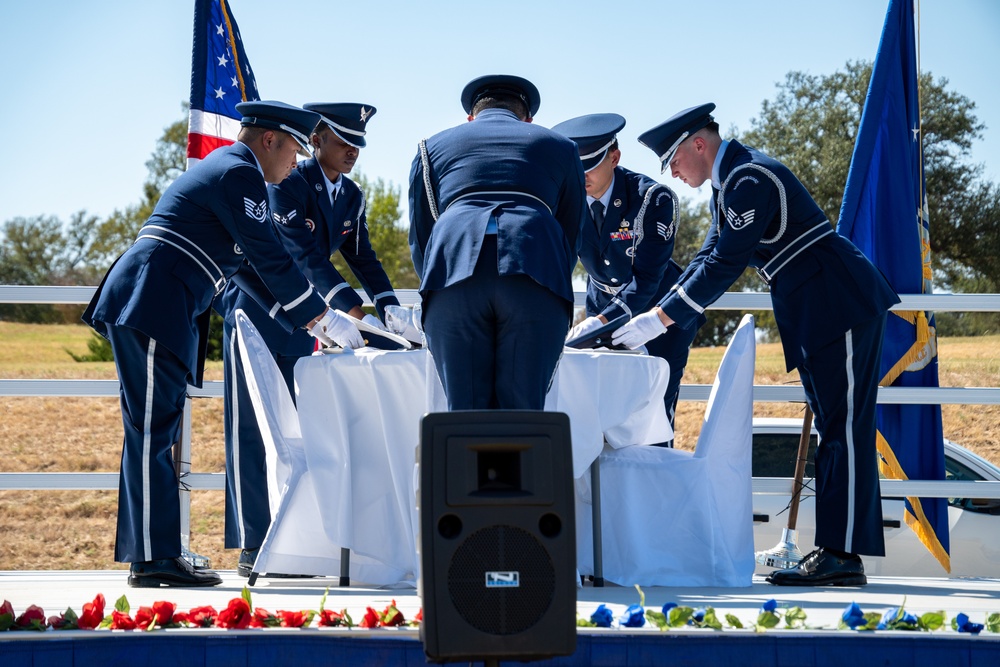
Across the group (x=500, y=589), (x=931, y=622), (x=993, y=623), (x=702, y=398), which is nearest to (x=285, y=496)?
(x=500, y=589)

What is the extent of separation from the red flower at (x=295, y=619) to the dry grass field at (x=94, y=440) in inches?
457

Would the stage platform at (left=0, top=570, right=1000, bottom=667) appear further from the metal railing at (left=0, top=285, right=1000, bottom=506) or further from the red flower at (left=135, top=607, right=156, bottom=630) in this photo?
the metal railing at (left=0, top=285, right=1000, bottom=506)

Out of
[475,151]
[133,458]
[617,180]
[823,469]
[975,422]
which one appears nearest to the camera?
[475,151]

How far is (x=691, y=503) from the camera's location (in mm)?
3346

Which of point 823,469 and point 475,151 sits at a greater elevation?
point 475,151

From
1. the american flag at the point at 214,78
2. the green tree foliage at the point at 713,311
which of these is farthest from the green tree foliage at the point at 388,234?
the american flag at the point at 214,78

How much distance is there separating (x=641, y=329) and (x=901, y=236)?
202 centimetres

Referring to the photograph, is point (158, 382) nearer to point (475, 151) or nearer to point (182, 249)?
point (182, 249)

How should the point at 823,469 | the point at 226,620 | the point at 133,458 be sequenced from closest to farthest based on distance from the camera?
the point at 226,620
the point at 133,458
the point at 823,469

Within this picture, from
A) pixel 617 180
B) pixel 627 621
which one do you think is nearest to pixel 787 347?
pixel 617 180

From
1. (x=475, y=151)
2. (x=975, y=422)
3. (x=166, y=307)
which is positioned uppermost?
(x=475, y=151)

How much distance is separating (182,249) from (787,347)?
6.44ft

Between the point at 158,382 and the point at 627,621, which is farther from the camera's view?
the point at 158,382

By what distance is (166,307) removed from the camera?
326cm
